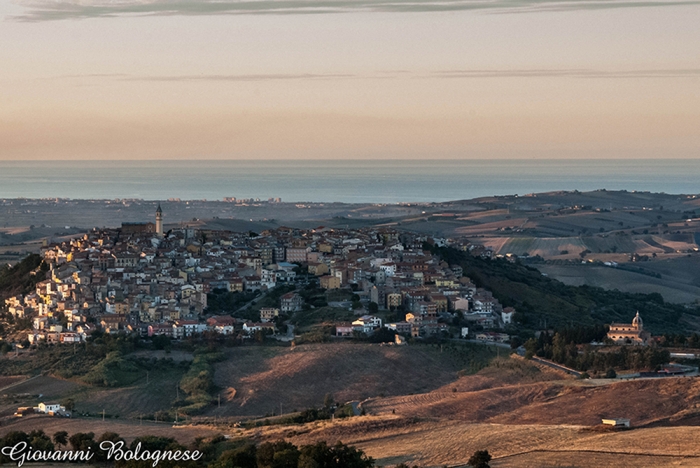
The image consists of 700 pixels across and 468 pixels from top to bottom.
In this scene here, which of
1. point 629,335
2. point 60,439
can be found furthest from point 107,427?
point 629,335

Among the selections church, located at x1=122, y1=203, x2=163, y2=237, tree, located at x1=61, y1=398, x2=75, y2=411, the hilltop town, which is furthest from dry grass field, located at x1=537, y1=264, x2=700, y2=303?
tree, located at x1=61, y1=398, x2=75, y2=411

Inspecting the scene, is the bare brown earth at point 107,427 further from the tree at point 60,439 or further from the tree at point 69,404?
the tree at point 60,439

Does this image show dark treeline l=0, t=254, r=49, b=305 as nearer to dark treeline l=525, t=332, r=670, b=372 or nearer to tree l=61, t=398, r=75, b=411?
tree l=61, t=398, r=75, b=411

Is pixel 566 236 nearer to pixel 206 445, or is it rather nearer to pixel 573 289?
pixel 573 289

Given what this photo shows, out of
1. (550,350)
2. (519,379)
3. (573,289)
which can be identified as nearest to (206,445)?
(519,379)

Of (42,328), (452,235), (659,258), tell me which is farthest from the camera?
(452,235)

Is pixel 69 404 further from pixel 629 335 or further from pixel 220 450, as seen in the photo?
pixel 629 335
